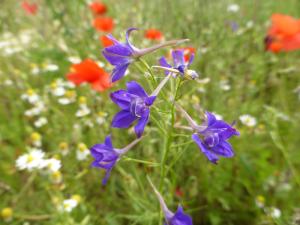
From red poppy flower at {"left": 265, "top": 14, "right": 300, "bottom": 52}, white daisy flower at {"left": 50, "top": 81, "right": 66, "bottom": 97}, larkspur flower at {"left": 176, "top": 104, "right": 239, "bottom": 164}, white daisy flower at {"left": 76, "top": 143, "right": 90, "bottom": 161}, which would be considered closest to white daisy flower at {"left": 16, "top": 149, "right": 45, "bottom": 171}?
white daisy flower at {"left": 76, "top": 143, "right": 90, "bottom": 161}

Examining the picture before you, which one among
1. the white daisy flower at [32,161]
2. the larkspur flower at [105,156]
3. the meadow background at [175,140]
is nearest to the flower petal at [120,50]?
the larkspur flower at [105,156]

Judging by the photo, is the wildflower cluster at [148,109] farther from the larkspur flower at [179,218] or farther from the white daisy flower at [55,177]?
the white daisy flower at [55,177]

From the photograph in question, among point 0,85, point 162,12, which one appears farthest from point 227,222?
point 0,85

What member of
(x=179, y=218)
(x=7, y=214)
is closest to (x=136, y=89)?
(x=179, y=218)

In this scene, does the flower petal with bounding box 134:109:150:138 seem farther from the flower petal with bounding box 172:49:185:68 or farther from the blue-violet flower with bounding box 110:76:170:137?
the flower petal with bounding box 172:49:185:68

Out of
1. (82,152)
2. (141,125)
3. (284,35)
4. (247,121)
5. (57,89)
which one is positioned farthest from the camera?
(284,35)

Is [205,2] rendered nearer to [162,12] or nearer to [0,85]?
[162,12]

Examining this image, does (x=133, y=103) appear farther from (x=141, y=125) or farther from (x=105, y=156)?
(x=105, y=156)
